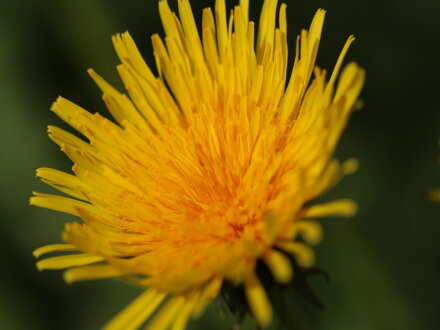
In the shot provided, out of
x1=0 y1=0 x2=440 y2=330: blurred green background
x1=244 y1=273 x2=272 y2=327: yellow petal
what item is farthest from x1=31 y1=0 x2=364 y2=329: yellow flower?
x1=0 y1=0 x2=440 y2=330: blurred green background

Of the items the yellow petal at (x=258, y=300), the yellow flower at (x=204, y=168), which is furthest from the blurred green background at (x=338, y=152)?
the yellow petal at (x=258, y=300)

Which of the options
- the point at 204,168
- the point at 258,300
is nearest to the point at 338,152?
the point at 204,168

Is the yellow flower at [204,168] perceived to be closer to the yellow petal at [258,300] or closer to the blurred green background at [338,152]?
the yellow petal at [258,300]

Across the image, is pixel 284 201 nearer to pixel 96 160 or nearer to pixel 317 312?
pixel 96 160

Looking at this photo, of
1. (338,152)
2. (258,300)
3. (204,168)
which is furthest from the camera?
(338,152)

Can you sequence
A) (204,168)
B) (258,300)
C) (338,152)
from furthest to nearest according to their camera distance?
(338,152) → (204,168) → (258,300)

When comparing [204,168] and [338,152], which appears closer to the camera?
[204,168]

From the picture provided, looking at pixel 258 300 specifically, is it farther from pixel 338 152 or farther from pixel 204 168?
pixel 338 152
